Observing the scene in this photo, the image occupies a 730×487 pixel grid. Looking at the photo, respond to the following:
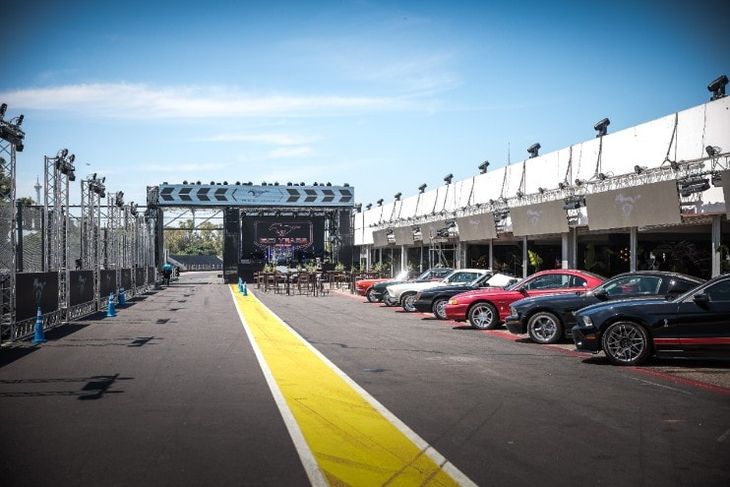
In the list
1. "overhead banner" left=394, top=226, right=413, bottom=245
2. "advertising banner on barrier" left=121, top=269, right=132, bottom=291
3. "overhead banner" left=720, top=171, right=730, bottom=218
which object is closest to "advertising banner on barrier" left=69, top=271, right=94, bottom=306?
"advertising banner on barrier" left=121, top=269, right=132, bottom=291

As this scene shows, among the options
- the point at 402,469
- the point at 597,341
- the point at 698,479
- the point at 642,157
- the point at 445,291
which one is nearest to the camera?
the point at 698,479

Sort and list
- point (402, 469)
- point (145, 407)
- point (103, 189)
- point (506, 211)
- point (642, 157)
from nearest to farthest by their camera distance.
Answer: point (402, 469) → point (145, 407) → point (642, 157) → point (506, 211) → point (103, 189)

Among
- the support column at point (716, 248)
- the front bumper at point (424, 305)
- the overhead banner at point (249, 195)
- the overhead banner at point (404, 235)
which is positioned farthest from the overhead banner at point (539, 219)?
the overhead banner at point (249, 195)

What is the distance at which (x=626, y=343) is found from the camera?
1153 centimetres

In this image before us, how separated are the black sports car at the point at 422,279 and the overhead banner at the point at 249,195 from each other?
27.9 metres

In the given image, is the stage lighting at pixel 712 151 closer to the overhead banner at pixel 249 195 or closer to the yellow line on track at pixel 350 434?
the yellow line on track at pixel 350 434

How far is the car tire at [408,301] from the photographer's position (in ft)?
83.5

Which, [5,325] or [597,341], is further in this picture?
[5,325]

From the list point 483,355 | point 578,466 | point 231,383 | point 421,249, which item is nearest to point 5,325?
point 231,383

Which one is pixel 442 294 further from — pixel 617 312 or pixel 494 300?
pixel 617 312

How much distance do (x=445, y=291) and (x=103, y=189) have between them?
15.7 meters

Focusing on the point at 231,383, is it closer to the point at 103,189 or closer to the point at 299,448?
the point at 299,448

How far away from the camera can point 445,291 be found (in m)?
22.0

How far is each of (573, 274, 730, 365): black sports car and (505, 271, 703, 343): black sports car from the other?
1586mm
